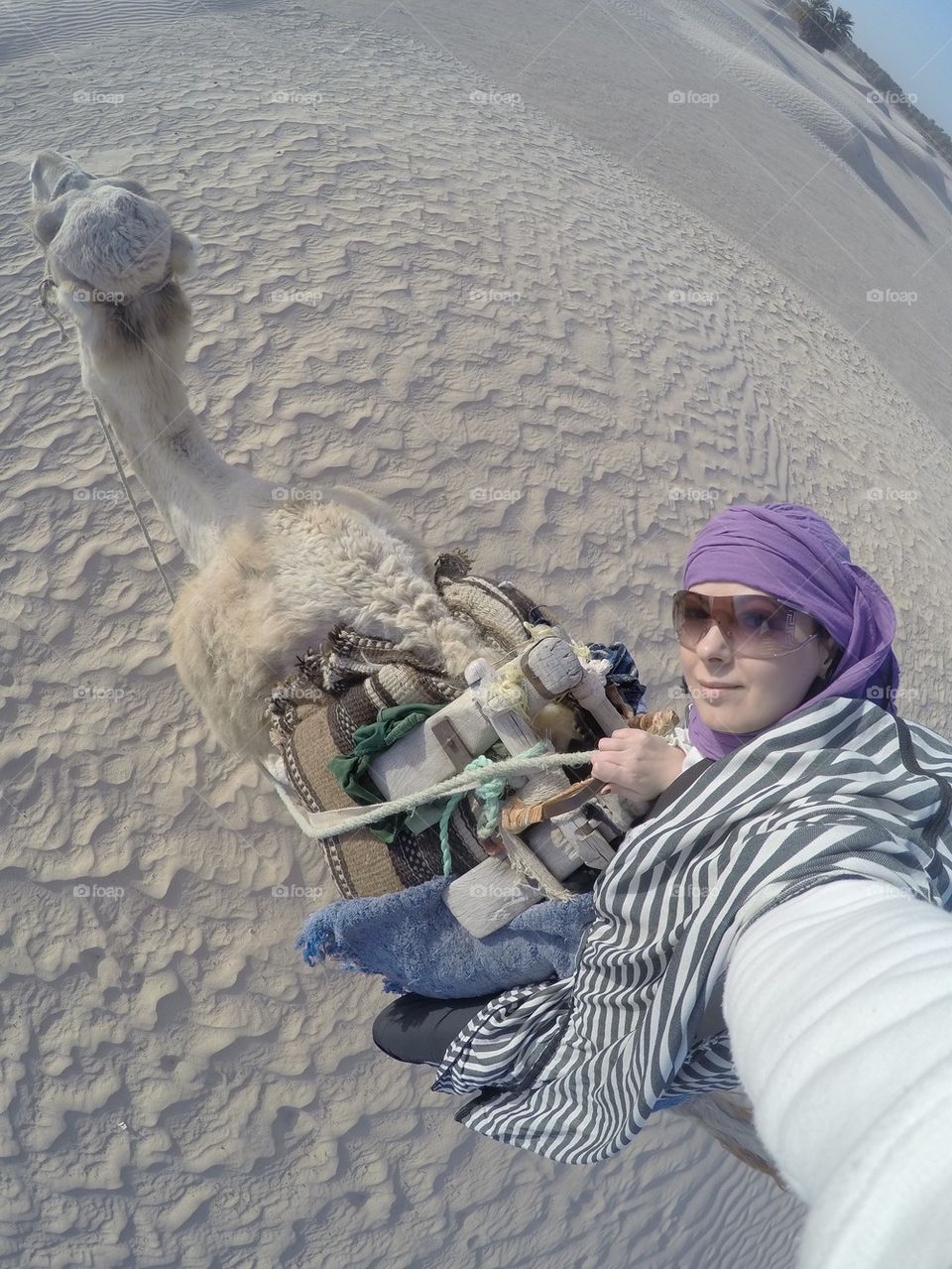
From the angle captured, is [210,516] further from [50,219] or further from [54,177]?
[54,177]

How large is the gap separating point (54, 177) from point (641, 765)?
2010 mm

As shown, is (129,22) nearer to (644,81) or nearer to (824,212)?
(644,81)

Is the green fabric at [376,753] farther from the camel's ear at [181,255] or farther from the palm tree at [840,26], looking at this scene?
the palm tree at [840,26]

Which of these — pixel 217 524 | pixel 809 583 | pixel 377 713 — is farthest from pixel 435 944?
pixel 217 524

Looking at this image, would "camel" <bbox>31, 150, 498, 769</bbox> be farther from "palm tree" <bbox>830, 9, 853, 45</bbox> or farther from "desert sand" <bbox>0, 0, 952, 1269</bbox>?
"palm tree" <bbox>830, 9, 853, 45</bbox>

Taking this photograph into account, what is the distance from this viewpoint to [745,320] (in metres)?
6.84

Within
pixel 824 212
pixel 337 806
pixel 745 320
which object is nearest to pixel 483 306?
pixel 745 320

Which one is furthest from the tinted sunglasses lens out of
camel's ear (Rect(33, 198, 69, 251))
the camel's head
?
camel's ear (Rect(33, 198, 69, 251))

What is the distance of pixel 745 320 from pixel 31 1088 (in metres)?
7.08

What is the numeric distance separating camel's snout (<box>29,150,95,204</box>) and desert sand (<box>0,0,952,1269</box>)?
1.83 meters

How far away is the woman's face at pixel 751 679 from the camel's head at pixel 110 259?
153 centimetres

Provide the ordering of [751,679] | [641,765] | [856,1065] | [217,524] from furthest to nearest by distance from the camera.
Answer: [217,524]
[641,765]
[751,679]
[856,1065]

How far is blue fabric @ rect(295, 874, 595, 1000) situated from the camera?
1.63 m

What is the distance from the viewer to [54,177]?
6.48ft
